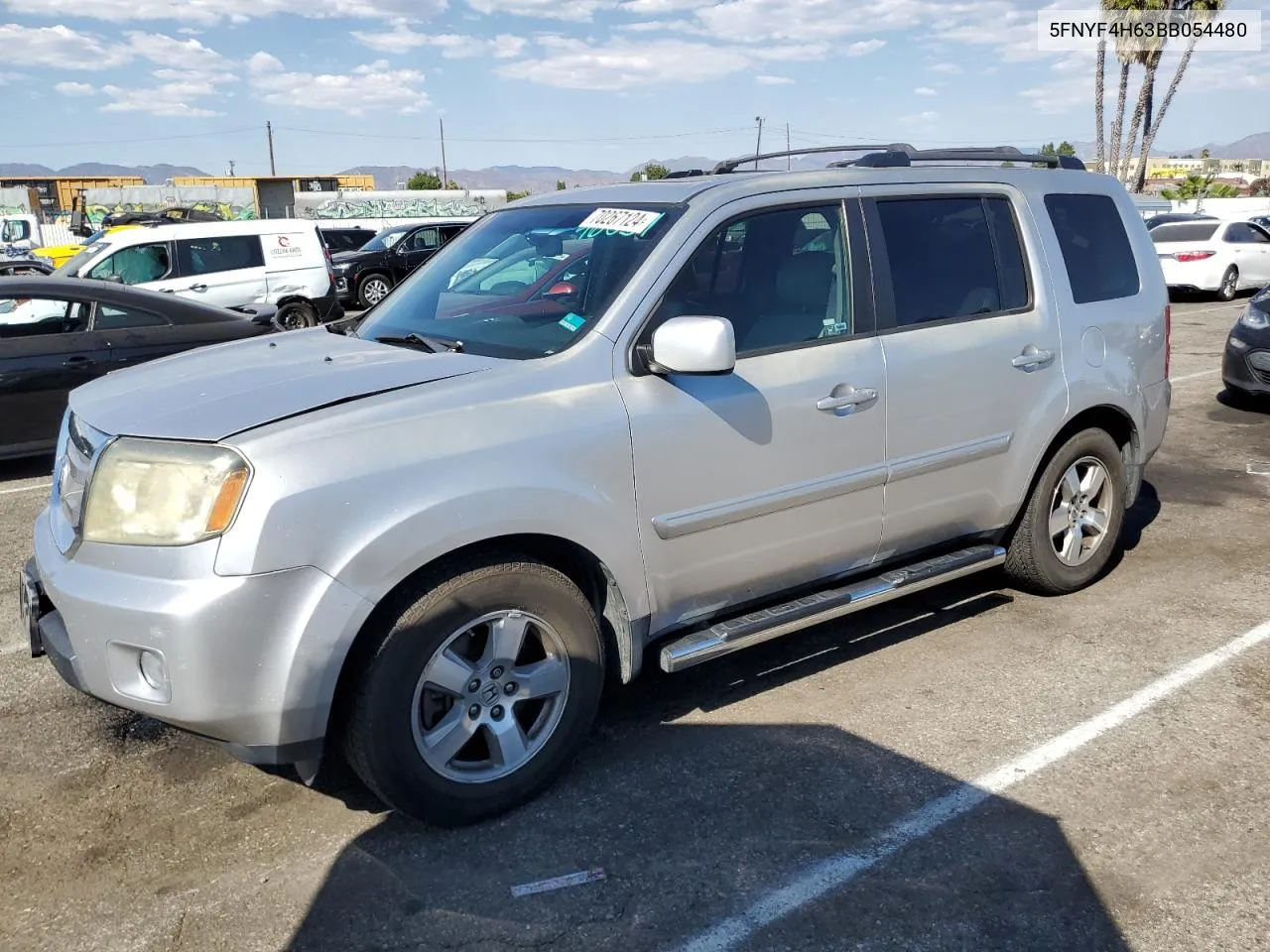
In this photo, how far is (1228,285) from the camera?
1895cm

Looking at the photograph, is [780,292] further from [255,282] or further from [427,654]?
[255,282]

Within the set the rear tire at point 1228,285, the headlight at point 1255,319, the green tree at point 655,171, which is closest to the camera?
the green tree at point 655,171

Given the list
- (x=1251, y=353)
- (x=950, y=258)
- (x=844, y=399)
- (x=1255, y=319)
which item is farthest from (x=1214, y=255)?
(x=844, y=399)

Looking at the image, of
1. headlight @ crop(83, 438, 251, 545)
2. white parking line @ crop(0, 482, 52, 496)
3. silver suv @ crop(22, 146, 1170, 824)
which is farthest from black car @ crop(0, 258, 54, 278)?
headlight @ crop(83, 438, 251, 545)

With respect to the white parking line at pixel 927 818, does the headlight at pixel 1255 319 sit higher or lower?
higher

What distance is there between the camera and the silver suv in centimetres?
285

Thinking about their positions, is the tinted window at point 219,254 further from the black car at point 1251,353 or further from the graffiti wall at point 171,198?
the graffiti wall at point 171,198

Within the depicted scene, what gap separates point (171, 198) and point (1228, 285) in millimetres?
42545

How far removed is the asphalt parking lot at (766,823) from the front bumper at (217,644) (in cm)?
47

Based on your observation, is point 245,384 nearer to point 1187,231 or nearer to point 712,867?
point 712,867

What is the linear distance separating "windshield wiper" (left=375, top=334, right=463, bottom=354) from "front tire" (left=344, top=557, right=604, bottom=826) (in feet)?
2.64

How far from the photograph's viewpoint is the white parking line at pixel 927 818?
283 centimetres

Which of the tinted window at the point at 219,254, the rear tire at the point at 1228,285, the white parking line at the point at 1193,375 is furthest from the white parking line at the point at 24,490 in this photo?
the rear tire at the point at 1228,285

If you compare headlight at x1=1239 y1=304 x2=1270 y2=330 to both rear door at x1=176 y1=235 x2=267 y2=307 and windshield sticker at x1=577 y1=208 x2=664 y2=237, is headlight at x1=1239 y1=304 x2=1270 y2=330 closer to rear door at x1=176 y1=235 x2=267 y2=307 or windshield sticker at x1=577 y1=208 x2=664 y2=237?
windshield sticker at x1=577 y1=208 x2=664 y2=237
